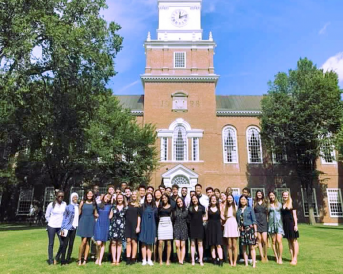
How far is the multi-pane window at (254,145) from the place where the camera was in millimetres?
28078

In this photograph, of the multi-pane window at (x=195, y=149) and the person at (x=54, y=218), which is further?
the multi-pane window at (x=195, y=149)

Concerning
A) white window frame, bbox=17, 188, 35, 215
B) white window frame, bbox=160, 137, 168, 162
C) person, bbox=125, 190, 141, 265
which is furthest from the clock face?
person, bbox=125, 190, 141, 265

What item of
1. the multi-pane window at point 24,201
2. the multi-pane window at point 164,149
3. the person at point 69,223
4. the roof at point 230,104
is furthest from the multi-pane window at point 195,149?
the person at point 69,223

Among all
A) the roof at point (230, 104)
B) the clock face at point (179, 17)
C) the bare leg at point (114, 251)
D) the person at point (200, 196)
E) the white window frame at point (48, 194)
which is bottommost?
the bare leg at point (114, 251)

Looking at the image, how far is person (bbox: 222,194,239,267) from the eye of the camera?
299 inches

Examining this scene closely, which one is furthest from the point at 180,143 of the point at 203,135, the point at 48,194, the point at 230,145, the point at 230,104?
the point at 48,194

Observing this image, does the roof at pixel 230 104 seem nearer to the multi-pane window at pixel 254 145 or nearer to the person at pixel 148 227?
the multi-pane window at pixel 254 145

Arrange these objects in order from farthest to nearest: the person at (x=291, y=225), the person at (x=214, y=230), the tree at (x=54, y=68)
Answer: the tree at (x=54, y=68)
the person at (x=291, y=225)
the person at (x=214, y=230)

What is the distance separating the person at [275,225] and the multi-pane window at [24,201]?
25.5 meters

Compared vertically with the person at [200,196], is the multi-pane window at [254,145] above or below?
above

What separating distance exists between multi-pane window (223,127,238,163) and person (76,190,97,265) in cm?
2132

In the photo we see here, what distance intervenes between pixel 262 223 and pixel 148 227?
10.2ft

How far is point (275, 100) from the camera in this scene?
84.3ft

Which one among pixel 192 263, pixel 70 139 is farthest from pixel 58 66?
pixel 192 263
